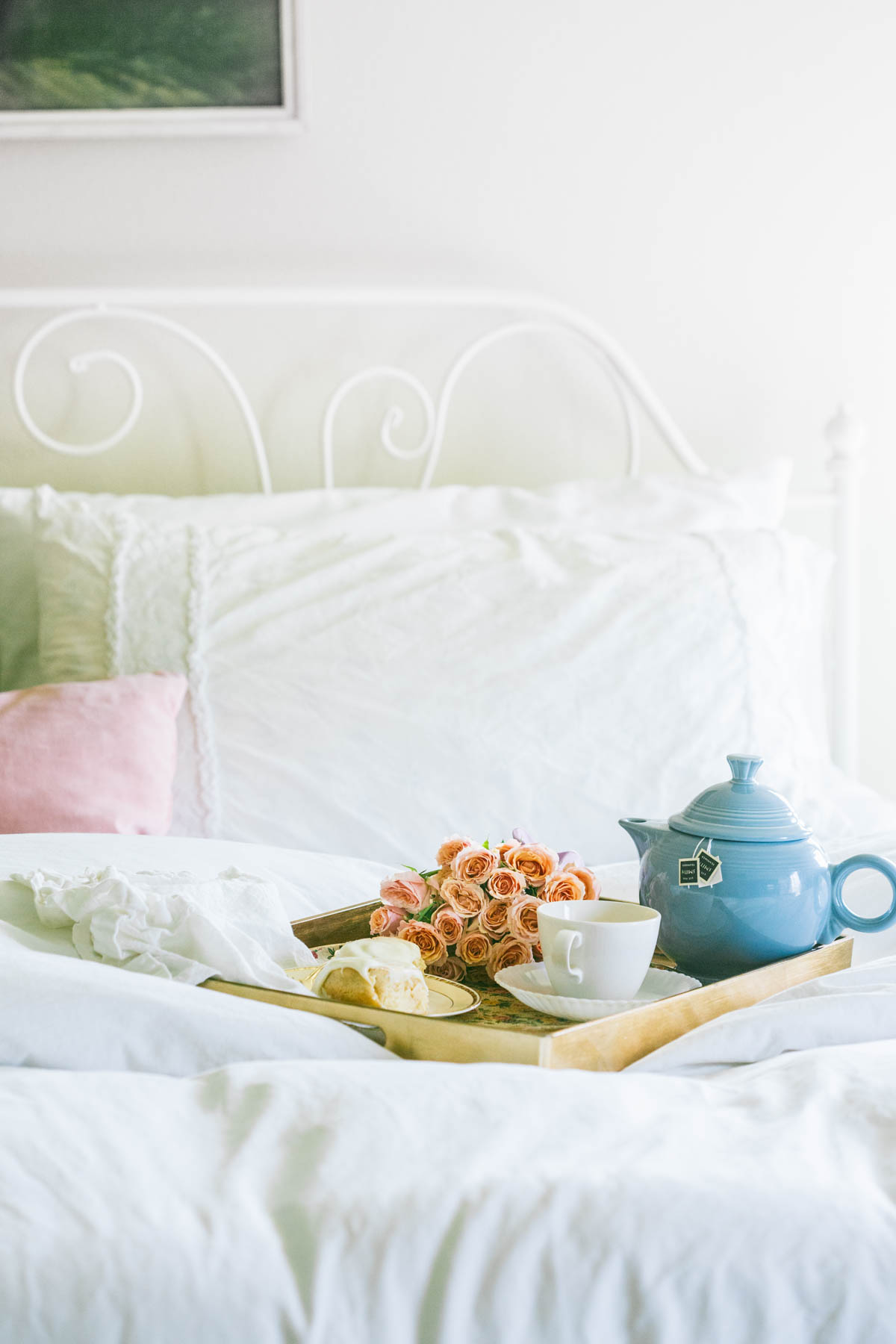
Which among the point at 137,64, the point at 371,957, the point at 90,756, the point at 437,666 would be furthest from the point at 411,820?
the point at 137,64

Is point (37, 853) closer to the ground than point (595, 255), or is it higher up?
closer to the ground

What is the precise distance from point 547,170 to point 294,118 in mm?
397

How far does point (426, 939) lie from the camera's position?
793 millimetres

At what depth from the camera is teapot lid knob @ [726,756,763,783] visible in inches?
33.1

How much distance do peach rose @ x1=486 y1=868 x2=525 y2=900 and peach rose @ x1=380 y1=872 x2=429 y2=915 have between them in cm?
5

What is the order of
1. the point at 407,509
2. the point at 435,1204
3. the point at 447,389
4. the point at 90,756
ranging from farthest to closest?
the point at 447,389, the point at 407,509, the point at 90,756, the point at 435,1204

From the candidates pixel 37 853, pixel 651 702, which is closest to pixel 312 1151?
pixel 37 853

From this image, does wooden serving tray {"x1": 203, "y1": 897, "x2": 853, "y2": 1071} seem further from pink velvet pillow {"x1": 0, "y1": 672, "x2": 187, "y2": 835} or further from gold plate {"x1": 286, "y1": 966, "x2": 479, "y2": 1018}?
pink velvet pillow {"x1": 0, "y1": 672, "x2": 187, "y2": 835}

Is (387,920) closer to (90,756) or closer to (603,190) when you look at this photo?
(90,756)

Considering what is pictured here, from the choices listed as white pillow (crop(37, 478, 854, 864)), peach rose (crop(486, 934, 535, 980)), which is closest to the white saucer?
peach rose (crop(486, 934, 535, 980))

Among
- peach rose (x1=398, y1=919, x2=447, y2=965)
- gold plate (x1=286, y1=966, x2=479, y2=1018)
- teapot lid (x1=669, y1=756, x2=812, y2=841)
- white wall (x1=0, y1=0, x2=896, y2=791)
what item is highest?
white wall (x1=0, y1=0, x2=896, y2=791)

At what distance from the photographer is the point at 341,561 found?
55.5 inches

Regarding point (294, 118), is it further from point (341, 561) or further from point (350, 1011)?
point (350, 1011)

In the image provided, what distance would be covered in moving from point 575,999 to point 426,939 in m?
0.13
